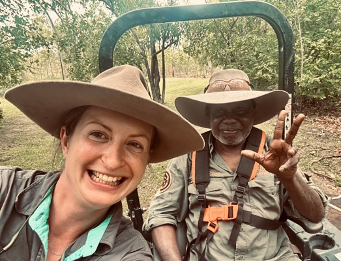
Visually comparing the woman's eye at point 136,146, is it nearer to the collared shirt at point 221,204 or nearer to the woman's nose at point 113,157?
the woman's nose at point 113,157

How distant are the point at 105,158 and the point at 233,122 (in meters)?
0.88

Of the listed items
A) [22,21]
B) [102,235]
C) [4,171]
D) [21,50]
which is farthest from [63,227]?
[21,50]

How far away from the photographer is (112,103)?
93cm

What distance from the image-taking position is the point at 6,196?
45.0 inches

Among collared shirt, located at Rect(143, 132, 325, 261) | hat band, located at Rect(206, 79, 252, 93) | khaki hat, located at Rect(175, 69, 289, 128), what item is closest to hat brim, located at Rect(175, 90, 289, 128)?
khaki hat, located at Rect(175, 69, 289, 128)

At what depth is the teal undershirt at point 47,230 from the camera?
100 cm

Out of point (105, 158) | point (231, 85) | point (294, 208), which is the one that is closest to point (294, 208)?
point (294, 208)

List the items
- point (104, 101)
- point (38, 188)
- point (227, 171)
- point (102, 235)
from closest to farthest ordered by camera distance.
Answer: point (104, 101), point (102, 235), point (38, 188), point (227, 171)

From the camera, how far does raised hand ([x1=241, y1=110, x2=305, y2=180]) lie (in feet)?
3.03

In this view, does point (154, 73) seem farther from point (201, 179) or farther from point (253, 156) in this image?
point (253, 156)

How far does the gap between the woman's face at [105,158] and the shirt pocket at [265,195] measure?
2.46 ft

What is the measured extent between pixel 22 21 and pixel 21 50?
0.67 metres

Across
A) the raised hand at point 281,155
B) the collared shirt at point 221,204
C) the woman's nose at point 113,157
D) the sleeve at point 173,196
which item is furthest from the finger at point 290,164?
the sleeve at point 173,196

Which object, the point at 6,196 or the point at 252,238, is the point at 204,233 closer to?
the point at 252,238
